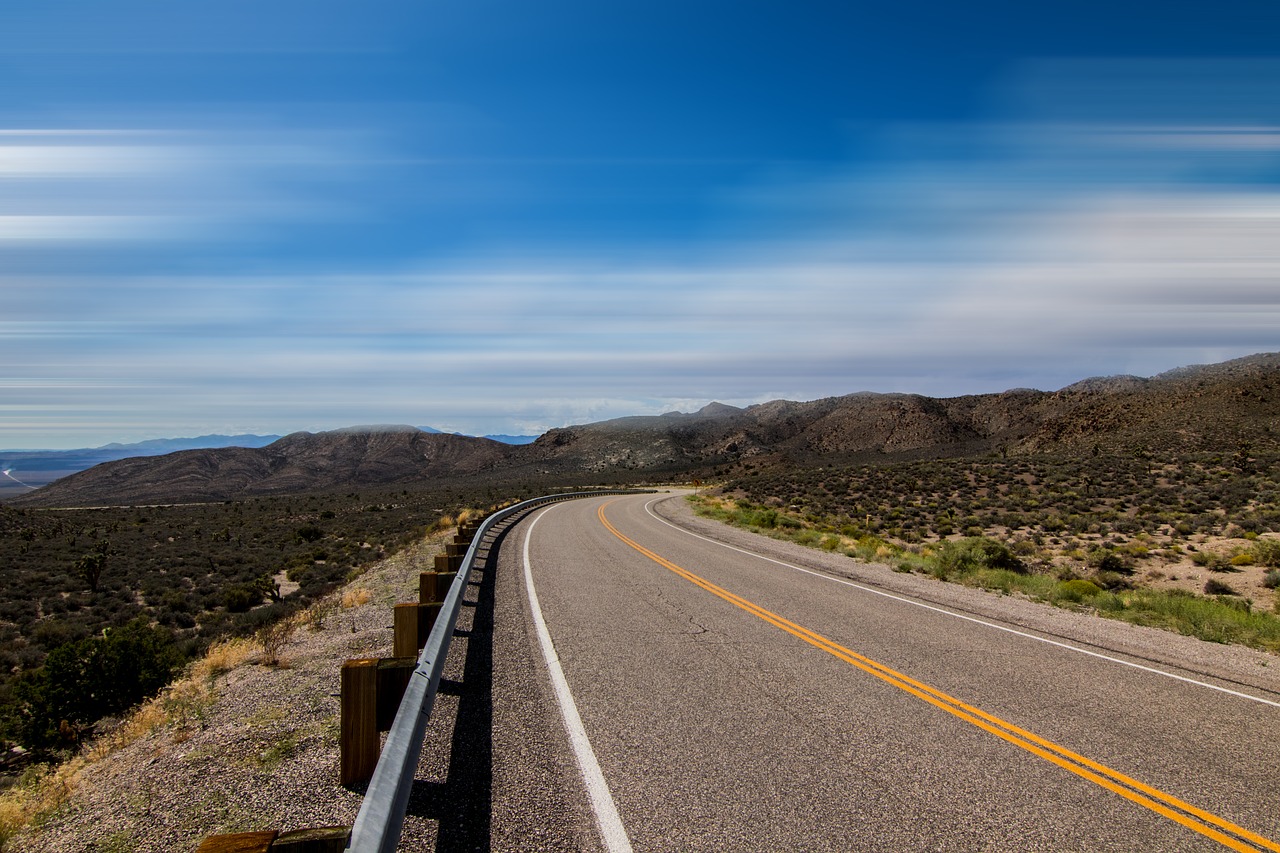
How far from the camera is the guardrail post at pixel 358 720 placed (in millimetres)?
3900

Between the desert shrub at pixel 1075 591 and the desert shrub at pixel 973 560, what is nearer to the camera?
the desert shrub at pixel 1075 591

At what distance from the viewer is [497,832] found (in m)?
3.72

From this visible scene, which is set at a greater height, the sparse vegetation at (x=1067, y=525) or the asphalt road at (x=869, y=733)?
the asphalt road at (x=869, y=733)

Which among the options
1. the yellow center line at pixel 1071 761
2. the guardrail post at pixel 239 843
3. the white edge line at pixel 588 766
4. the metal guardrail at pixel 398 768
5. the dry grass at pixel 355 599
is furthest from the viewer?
the dry grass at pixel 355 599

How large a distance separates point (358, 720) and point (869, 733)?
3.70 m

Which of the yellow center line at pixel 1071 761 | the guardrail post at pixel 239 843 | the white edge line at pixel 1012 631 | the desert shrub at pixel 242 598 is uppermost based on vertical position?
the guardrail post at pixel 239 843

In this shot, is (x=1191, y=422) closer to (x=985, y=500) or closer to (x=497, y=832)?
(x=985, y=500)

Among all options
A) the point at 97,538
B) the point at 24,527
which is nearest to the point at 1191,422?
the point at 97,538

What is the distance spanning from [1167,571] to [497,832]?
22326 mm

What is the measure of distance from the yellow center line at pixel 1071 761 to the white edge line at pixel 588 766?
10.0 ft

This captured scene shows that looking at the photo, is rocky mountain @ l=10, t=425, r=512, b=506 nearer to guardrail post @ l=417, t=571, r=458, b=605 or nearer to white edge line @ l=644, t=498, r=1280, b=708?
white edge line @ l=644, t=498, r=1280, b=708

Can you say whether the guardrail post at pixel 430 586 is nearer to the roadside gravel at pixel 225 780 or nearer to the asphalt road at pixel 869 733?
the asphalt road at pixel 869 733

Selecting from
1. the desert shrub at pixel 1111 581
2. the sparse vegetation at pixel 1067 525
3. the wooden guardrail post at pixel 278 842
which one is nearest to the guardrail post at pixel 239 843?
the wooden guardrail post at pixel 278 842

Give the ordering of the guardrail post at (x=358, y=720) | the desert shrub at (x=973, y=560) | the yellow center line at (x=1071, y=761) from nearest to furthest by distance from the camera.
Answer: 1. the yellow center line at (x=1071, y=761)
2. the guardrail post at (x=358, y=720)
3. the desert shrub at (x=973, y=560)
